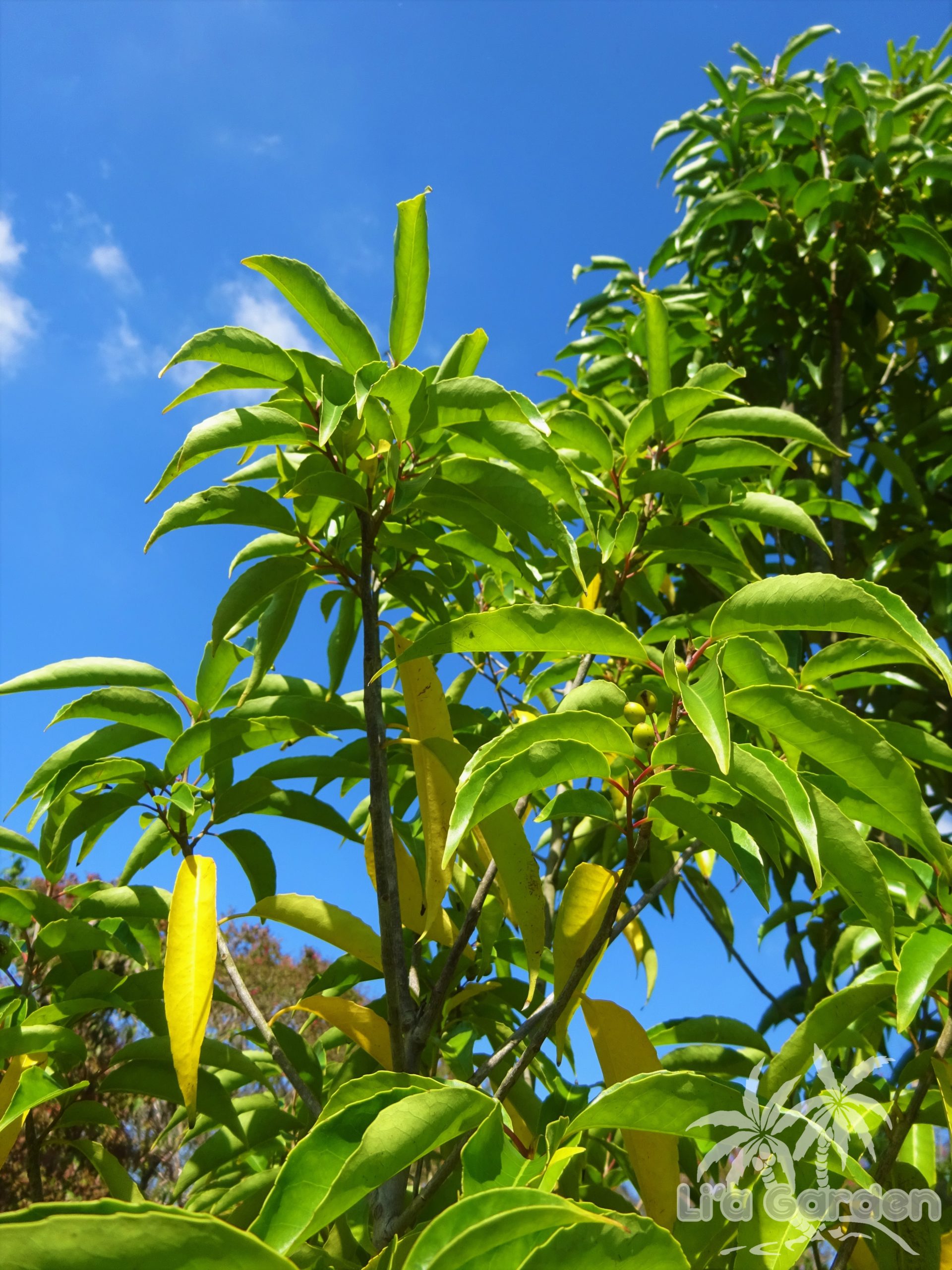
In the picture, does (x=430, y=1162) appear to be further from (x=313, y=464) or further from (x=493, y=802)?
(x=313, y=464)

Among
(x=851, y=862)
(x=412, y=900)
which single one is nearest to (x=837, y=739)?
(x=851, y=862)

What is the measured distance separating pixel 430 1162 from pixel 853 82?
375 cm

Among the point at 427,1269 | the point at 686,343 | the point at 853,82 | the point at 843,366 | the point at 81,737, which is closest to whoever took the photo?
the point at 427,1269

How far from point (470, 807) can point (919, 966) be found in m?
0.62

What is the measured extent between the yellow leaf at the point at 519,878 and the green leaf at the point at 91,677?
2.16 ft

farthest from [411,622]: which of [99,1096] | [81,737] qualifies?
[99,1096]

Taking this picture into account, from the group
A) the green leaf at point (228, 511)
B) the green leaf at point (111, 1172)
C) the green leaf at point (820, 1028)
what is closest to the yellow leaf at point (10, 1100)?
the green leaf at point (111, 1172)

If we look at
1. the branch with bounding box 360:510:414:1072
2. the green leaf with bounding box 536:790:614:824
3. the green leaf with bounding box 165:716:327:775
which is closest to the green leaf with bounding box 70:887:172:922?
the green leaf with bounding box 165:716:327:775

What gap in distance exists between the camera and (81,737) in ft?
5.05

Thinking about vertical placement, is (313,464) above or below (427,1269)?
above

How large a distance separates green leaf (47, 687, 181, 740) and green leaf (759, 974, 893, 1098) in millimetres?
1025

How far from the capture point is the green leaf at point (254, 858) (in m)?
1.67

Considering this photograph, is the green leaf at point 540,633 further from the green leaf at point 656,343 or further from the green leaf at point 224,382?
the green leaf at point 656,343

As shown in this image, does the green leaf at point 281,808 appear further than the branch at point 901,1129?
Yes
